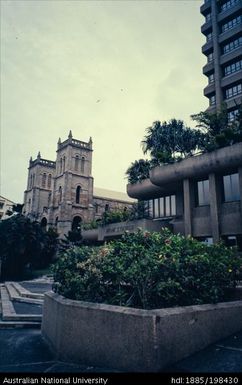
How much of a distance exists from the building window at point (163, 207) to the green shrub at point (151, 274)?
1513 centimetres

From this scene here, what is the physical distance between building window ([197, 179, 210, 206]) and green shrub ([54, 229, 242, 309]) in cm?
1191

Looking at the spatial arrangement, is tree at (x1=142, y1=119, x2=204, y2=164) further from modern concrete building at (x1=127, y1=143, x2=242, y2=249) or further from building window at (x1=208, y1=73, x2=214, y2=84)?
building window at (x1=208, y1=73, x2=214, y2=84)

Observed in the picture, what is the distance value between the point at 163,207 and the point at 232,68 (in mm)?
19767

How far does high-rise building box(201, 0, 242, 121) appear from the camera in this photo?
98.9ft

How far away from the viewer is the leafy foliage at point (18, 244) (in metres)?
24.1

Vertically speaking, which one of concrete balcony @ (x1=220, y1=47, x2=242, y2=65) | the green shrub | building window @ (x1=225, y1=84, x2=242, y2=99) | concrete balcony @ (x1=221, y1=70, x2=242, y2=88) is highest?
concrete balcony @ (x1=220, y1=47, x2=242, y2=65)

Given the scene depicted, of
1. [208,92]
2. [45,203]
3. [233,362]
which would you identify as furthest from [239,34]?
[45,203]

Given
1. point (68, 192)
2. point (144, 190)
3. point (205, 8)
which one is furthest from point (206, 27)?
point (68, 192)

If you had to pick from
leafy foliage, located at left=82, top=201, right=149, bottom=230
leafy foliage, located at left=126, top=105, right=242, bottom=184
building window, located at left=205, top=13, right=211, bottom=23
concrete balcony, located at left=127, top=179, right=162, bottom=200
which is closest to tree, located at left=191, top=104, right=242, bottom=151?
leafy foliage, located at left=126, top=105, right=242, bottom=184

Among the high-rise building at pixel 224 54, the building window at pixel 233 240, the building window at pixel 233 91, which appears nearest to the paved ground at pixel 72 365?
the building window at pixel 233 240

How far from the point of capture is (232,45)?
31531 mm

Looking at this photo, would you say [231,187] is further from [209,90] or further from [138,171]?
[209,90]

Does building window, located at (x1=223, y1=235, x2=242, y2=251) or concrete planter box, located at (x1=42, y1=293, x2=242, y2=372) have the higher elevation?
building window, located at (x1=223, y1=235, x2=242, y2=251)

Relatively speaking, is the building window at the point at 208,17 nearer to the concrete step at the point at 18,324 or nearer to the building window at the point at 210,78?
the building window at the point at 210,78
